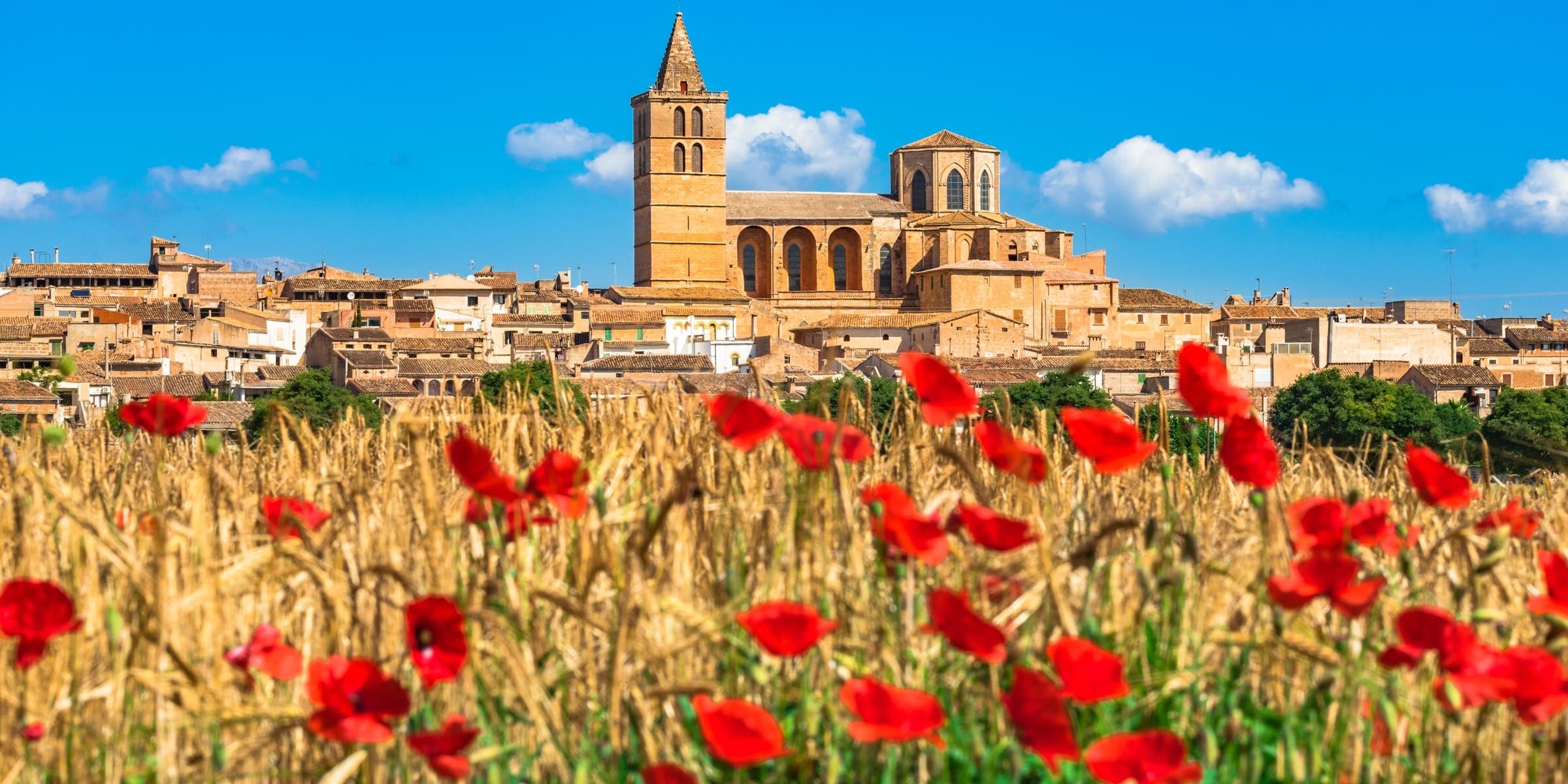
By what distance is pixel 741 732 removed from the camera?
71.2 inches

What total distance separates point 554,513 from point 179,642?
0.71 m

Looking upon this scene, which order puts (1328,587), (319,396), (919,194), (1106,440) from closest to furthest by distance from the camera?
(1328,587) < (1106,440) < (319,396) < (919,194)

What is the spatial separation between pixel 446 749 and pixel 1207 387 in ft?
3.88

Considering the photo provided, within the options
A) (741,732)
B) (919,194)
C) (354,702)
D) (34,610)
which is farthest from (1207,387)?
(919,194)

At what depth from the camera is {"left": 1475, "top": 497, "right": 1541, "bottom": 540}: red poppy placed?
107 inches

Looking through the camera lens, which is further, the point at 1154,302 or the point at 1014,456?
the point at 1154,302

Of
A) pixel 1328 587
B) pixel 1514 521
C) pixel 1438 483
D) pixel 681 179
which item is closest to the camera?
pixel 1328 587

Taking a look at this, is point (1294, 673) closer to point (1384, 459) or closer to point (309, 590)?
point (309, 590)

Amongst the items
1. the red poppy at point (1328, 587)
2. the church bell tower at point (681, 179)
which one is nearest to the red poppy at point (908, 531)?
the red poppy at point (1328, 587)

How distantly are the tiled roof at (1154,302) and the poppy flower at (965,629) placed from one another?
227 ft

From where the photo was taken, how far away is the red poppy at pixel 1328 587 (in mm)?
2053

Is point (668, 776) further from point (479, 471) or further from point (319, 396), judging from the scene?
point (319, 396)

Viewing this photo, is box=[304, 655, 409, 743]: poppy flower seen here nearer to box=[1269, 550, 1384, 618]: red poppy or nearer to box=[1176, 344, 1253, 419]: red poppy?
box=[1269, 550, 1384, 618]: red poppy

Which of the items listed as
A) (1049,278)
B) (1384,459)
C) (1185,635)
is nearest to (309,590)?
(1185,635)
